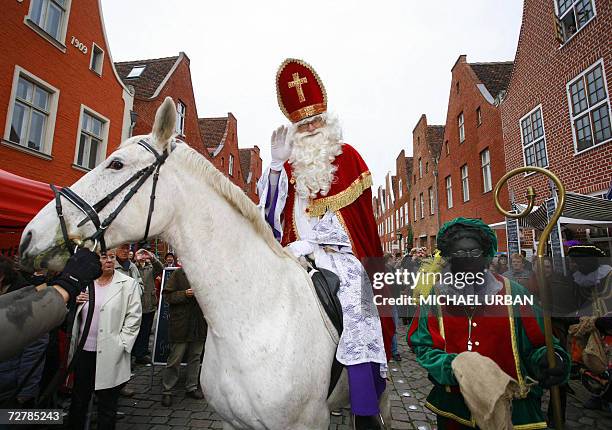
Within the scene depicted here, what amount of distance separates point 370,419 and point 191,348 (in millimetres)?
3954

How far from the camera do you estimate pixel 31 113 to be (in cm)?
929

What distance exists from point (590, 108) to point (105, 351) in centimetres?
1221

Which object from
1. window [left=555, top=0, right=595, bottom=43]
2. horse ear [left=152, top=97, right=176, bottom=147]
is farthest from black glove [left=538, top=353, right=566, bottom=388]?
window [left=555, top=0, right=595, bottom=43]

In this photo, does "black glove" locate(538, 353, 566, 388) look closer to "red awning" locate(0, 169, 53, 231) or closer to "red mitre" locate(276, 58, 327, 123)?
"red mitre" locate(276, 58, 327, 123)

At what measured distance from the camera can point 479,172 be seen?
54.0ft

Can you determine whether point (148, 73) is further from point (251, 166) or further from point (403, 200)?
point (403, 200)

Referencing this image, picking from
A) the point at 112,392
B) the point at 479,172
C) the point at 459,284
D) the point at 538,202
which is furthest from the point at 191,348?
the point at 479,172

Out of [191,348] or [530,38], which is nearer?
[191,348]

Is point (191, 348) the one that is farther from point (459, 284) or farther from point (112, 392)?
point (459, 284)

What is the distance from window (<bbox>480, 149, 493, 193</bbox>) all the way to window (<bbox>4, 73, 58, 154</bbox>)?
58.8 feet

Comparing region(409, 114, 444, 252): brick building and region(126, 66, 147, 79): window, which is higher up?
region(126, 66, 147, 79): window

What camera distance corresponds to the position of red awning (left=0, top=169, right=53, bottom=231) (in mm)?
3717

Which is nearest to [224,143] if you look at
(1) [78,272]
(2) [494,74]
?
(2) [494,74]

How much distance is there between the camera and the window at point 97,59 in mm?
11828
